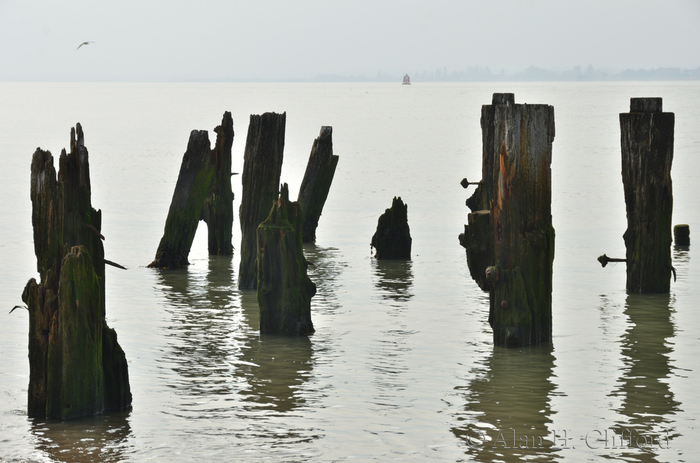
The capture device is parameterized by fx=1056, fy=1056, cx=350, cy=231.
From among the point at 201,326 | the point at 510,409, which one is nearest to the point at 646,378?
the point at 510,409

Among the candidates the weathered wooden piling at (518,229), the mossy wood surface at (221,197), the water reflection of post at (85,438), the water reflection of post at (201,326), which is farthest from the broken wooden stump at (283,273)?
the mossy wood surface at (221,197)

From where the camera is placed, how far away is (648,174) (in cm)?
1222

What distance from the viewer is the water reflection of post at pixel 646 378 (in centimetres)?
793

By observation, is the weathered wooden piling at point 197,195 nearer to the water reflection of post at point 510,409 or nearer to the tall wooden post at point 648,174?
the tall wooden post at point 648,174

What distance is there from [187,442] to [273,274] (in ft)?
10.5

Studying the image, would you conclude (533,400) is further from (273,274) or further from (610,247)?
(610,247)

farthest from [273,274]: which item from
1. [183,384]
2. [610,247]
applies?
[610,247]

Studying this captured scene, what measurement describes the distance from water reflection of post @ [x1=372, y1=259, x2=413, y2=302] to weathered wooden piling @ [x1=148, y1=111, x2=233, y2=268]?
2523mm

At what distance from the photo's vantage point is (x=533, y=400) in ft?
29.1

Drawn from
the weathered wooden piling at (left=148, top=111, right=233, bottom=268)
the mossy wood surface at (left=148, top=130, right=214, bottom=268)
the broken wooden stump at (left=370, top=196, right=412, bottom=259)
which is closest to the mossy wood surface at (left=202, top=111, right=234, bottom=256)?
the weathered wooden piling at (left=148, top=111, right=233, bottom=268)

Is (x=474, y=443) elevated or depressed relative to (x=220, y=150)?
depressed

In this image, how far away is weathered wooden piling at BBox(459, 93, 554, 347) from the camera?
9695 mm

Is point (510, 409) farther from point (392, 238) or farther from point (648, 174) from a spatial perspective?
point (392, 238)

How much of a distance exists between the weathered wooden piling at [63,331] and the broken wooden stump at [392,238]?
879cm
